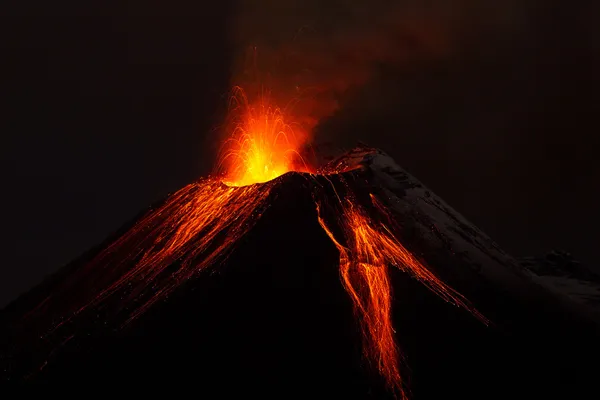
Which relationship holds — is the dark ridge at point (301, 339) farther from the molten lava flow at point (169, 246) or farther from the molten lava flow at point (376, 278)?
the molten lava flow at point (169, 246)

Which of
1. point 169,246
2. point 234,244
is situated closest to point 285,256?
point 234,244

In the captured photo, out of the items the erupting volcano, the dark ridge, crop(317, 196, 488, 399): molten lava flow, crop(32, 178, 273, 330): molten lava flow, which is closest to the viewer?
the dark ridge

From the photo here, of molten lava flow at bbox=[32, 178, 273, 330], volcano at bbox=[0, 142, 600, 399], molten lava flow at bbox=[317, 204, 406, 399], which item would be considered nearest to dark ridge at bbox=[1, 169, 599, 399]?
volcano at bbox=[0, 142, 600, 399]

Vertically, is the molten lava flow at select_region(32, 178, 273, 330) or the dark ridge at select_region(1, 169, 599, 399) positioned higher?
the molten lava flow at select_region(32, 178, 273, 330)

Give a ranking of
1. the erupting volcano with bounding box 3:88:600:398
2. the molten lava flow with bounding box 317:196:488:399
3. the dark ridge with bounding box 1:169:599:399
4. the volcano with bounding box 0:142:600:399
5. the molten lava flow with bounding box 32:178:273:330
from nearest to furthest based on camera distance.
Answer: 1. the dark ridge with bounding box 1:169:599:399
2. the volcano with bounding box 0:142:600:399
3. the molten lava flow with bounding box 317:196:488:399
4. the erupting volcano with bounding box 3:88:600:398
5. the molten lava flow with bounding box 32:178:273:330

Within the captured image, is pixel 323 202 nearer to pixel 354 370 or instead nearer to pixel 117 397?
pixel 354 370

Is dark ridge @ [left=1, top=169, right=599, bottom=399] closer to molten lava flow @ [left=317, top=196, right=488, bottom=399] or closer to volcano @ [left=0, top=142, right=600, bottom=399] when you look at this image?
volcano @ [left=0, top=142, right=600, bottom=399]

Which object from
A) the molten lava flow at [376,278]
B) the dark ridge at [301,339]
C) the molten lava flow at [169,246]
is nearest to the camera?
the dark ridge at [301,339]

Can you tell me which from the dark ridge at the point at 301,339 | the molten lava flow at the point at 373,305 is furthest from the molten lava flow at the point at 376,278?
the dark ridge at the point at 301,339
